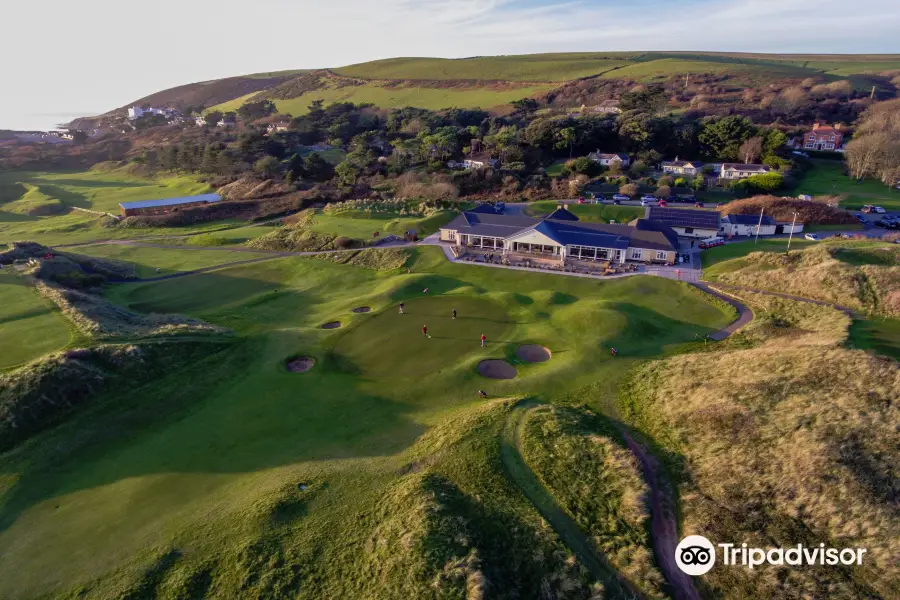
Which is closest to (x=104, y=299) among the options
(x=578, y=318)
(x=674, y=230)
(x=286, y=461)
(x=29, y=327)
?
(x=29, y=327)

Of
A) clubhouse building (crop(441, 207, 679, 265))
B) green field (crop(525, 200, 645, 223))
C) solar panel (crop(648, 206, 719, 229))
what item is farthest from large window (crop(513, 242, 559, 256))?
solar panel (crop(648, 206, 719, 229))

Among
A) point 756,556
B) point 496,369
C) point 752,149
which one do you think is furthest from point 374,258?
point 752,149

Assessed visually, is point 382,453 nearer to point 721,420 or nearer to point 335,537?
point 335,537

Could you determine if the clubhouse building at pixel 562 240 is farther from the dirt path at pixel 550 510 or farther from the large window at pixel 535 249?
the dirt path at pixel 550 510

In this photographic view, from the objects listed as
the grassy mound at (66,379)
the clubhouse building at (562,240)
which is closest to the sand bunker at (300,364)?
the grassy mound at (66,379)

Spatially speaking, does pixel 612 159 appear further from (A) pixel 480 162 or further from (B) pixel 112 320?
(B) pixel 112 320

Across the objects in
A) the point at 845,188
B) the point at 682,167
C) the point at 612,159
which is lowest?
the point at 845,188
